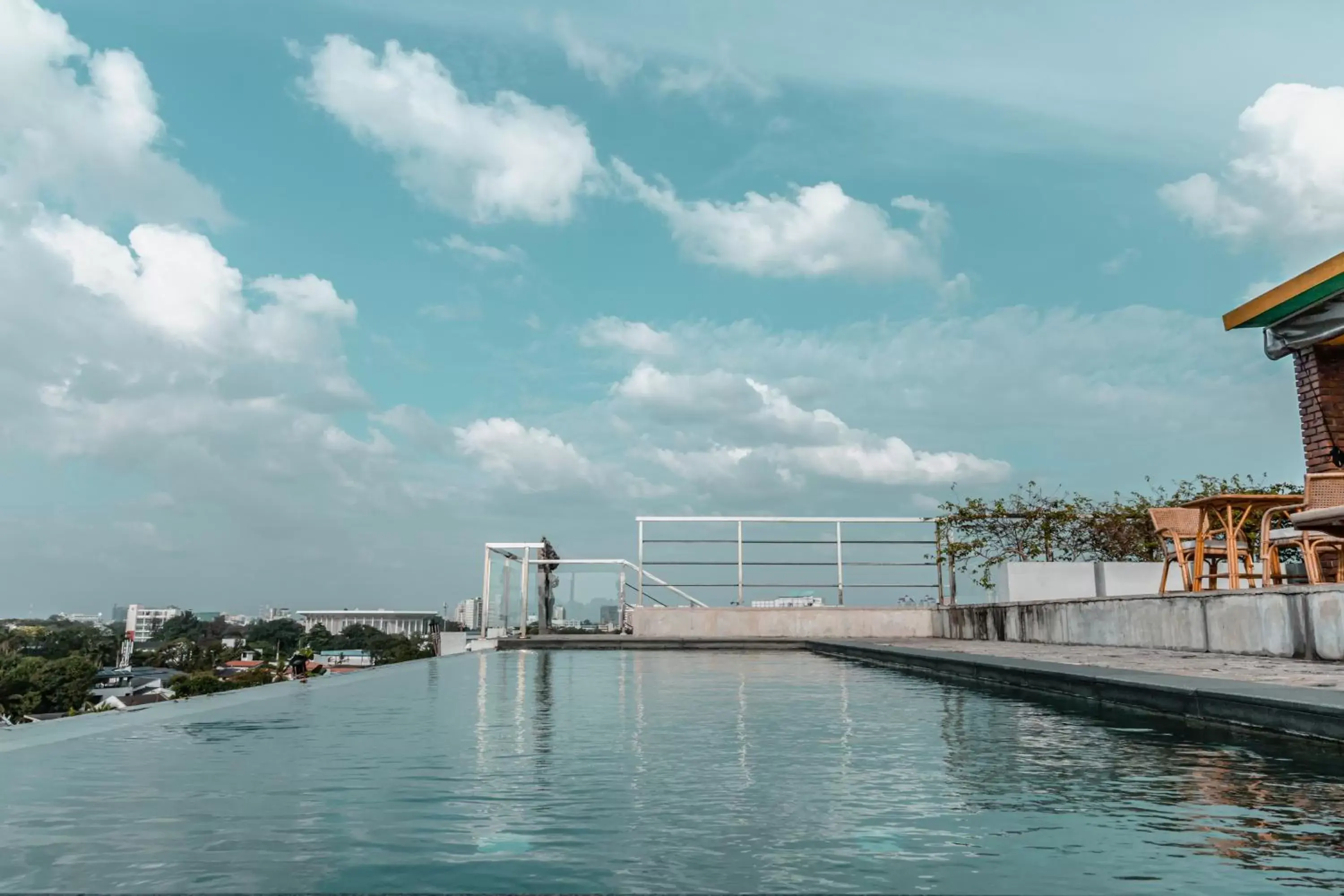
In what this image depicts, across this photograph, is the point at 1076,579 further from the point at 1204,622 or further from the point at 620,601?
the point at 620,601

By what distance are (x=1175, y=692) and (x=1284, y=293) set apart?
6.01m

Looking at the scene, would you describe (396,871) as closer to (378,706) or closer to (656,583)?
(378,706)

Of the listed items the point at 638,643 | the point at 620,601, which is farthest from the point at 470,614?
the point at 638,643

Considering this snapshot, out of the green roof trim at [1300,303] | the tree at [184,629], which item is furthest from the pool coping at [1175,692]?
the tree at [184,629]

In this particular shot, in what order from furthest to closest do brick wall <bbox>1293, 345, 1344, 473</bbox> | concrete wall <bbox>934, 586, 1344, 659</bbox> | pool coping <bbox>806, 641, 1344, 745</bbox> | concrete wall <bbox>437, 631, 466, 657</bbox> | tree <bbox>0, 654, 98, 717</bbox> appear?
→ tree <bbox>0, 654, 98, 717</bbox>
concrete wall <bbox>437, 631, 466, 657</bbox>
brick wall <bbox>1293, 345, 1344, 473</bbox>
concrete wall <bbox>934, 586, 1344, 659</bbox>
pool coping <bbox>806, 641, 1344, 745</bbox>

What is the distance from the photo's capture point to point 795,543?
1217 centimetres

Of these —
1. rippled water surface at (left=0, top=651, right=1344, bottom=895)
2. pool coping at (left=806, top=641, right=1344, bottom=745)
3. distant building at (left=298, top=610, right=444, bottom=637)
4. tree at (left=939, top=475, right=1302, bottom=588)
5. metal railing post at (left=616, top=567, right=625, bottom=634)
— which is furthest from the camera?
distant building at (left=298, top=610, right=444, bottom=637)

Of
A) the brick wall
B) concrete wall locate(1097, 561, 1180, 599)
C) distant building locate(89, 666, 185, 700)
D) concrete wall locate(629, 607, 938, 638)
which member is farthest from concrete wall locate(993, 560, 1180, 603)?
distant building locate(89, 666, 185, 700)

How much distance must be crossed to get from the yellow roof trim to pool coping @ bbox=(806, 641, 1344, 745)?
449cm

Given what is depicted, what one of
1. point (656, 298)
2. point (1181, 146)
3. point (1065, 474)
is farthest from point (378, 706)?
point (656, 298)

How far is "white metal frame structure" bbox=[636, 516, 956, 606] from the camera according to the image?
38.8 ft

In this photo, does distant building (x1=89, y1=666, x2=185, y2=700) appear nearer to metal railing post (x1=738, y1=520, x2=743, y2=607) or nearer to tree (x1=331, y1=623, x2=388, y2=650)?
tree (x1=331, y1=623, x2=388, y2=650)

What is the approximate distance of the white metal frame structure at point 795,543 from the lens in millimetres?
11812

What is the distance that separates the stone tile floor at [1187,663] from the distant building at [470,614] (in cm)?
709
